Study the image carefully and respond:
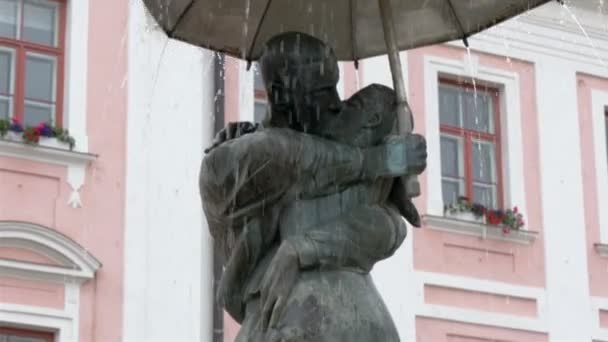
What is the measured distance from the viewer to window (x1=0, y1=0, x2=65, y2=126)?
58.0ft

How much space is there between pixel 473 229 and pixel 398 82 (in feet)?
48.1

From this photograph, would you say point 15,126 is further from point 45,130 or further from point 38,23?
point 38,23

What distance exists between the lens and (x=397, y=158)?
5.18 m

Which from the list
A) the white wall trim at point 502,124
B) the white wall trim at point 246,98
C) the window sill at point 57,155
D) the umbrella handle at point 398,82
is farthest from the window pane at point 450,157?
the umbrella handle at point 398,82

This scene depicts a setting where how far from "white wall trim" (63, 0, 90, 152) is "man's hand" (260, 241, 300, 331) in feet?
42.7

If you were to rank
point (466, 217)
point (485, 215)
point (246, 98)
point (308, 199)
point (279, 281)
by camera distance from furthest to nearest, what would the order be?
point (485, 215)
point (466, 217)
point (246, 98)
point (308, 199)
point (279, 281)

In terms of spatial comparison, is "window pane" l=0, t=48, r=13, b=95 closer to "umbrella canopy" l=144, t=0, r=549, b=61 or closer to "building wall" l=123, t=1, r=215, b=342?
"building wall" l=123, t=1, r=215, b=342

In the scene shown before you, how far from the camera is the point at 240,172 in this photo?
5.14 metres

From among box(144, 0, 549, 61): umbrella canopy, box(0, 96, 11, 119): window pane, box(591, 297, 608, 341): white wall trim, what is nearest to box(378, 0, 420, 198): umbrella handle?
box(144, 0, 549, 61): umbrella canopy

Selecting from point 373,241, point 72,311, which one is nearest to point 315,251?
point 373,241

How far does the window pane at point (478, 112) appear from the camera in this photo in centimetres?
2045

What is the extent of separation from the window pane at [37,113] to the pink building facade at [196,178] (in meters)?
0.02

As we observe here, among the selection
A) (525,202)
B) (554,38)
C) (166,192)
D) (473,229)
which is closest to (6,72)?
(166,192)

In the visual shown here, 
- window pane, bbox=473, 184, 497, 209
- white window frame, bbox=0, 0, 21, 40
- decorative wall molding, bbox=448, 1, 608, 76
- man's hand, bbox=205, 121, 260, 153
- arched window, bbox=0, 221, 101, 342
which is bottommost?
man's hand, bbox=205, 121, 260, 153
